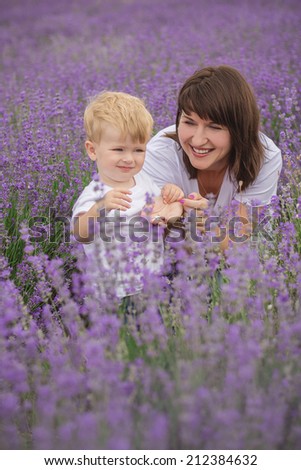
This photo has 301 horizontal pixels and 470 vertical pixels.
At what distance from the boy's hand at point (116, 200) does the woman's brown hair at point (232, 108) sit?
0.64 m

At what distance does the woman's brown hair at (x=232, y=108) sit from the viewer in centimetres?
284

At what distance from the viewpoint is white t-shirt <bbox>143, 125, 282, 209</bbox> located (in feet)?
10.3

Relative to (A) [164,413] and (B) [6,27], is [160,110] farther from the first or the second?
(B) [6,27]

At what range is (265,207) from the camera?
279 centimetres

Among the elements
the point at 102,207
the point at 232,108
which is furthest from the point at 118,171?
the point at 232,108

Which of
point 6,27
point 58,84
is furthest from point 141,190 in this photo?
point 6,27

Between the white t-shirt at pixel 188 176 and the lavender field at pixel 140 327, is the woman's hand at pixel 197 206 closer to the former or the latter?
the lavender field at pixel 140 327

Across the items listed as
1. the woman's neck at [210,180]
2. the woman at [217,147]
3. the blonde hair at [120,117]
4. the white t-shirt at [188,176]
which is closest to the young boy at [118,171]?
the blonde hair at [120,117]

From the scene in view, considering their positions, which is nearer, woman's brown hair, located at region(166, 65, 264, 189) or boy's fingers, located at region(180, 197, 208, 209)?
boy's fingers, located at region(180, 197, 208, 209)

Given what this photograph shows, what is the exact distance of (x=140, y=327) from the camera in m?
2.07

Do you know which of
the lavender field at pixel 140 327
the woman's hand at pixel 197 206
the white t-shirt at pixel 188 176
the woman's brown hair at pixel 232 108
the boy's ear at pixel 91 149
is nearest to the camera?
Answer: the lavender field at pixel 140 327

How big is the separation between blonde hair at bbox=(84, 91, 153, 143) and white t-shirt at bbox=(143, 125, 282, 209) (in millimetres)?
645

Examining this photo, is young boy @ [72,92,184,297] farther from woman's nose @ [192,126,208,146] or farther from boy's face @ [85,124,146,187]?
woman's nose @ [192,126,208,146]

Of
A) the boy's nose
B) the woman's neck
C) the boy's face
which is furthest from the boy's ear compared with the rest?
the woman's neck
